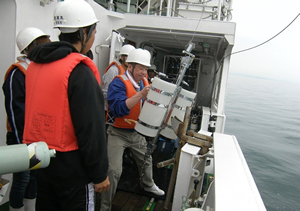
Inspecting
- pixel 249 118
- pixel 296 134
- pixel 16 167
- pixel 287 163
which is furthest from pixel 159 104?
pixel 249 118

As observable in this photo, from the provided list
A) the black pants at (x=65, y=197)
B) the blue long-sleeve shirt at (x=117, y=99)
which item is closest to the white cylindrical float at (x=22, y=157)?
the black pants at (x=65, y=197)

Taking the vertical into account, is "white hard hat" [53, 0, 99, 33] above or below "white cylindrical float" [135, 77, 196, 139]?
above

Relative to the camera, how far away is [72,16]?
1424 millimetres

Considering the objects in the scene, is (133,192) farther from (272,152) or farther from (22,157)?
(272,152)

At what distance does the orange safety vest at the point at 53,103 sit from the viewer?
1.28 metres

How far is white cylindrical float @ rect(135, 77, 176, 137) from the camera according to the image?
102 inches

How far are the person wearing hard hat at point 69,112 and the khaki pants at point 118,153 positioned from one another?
1.02 m

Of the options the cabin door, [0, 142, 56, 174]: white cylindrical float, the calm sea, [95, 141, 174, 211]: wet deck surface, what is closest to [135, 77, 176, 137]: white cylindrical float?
[95, 141, 174, 211]: wet deck surface

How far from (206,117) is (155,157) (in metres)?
1.25

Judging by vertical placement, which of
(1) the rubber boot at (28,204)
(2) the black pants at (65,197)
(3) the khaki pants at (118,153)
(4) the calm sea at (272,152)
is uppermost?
(2) the black pants at (65,197)

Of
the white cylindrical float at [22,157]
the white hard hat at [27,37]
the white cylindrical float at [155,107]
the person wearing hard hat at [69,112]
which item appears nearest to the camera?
the white cylindrical float at [22,157]

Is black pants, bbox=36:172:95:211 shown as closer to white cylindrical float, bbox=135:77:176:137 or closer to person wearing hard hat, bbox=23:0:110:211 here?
person wearing hard hat, bbox=23:0:110:211

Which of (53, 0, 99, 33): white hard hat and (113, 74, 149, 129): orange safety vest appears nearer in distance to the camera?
(53, 0, 99, 33): white hard hat

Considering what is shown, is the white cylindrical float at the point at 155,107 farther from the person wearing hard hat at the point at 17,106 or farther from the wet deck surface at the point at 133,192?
the person wearing hard hat at the point at 17,106
